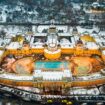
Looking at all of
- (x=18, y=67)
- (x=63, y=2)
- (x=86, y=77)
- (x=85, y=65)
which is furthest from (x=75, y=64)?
(x=63, y=2)

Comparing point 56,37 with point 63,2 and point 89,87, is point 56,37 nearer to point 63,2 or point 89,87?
point 89,87

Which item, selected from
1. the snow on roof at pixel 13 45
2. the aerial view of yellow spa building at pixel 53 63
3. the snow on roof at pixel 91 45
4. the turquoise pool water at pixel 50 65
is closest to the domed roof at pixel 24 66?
the aerial view of yellow spa building at pixel 53 63

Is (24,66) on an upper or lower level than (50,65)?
lower

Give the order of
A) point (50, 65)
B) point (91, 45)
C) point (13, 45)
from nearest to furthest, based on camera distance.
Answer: point (50, 65), point (13, 45), point (91, 45)

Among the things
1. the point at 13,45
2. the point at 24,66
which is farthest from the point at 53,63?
the point at 13,45

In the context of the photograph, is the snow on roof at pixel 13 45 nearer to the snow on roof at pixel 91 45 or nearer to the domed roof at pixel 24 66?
the domed roof at pixel 24 66

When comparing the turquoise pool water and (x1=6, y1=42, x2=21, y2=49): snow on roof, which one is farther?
(x1=6, y1=42, x2=21, y2=49): snow on roof

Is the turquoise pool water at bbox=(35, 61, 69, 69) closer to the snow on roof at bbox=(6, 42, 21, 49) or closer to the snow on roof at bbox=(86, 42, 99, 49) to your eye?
the snow on roof at bbox=(6, 42, 21, 49)

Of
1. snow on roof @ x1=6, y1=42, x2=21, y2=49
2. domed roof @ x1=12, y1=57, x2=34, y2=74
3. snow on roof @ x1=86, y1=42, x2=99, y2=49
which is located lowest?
domed roof @ x1=12, y1=57, x2=34, y2=74

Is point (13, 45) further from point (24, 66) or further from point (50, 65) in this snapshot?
point (50, 65)

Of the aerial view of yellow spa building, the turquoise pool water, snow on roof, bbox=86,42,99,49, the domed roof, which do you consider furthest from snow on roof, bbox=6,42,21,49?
snow on roof, bbox=86,42,99,49
